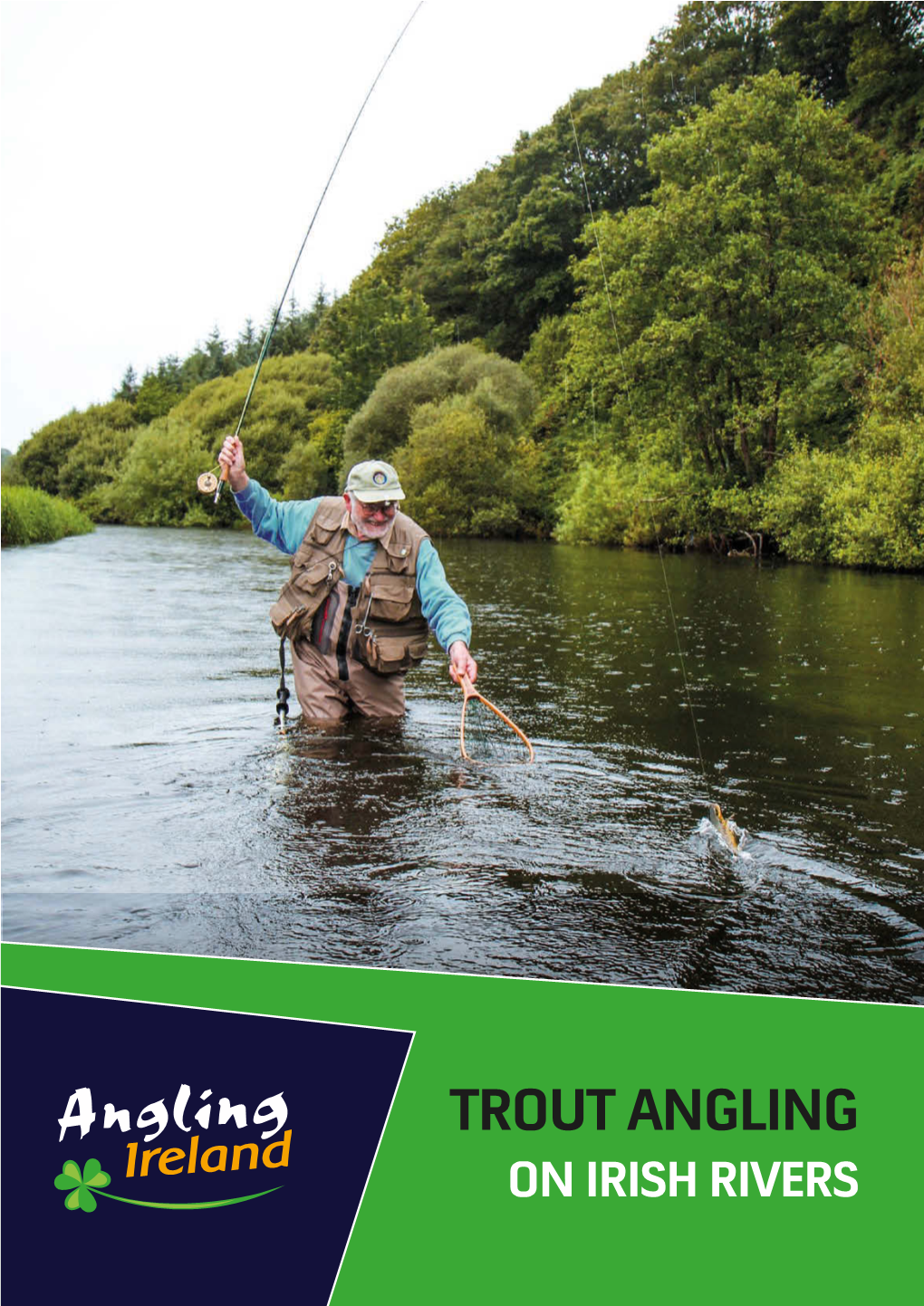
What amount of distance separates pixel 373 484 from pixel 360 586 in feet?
2.28

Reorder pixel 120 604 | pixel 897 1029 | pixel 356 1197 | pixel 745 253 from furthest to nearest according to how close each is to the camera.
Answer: pixel 745 253 < pixel 120 604 < pixel 897 1029 < pixel 356 1197

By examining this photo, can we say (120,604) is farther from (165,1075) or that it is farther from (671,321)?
(671,321)

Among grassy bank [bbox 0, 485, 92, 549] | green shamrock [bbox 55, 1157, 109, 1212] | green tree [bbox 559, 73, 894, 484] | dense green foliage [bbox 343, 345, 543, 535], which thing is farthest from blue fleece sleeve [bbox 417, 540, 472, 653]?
dense green foliage [bbox 343, 345, 543, 535]

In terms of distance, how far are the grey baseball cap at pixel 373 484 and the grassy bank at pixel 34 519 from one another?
24659 millimetres

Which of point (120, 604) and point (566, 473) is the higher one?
point (566, 473)

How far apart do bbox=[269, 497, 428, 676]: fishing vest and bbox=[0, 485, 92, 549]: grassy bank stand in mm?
24323

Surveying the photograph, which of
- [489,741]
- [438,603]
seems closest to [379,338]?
[489,741]

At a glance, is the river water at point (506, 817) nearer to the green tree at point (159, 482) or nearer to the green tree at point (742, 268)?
the green tree at point (742, 268)

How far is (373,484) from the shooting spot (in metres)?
7.13

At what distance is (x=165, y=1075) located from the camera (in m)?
3.13

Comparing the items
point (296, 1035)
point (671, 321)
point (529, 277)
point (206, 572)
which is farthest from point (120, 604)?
point (529, 277)

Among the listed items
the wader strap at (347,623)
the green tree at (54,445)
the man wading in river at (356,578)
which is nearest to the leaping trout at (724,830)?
the man wading in river at (356,578)

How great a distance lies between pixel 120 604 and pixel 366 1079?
1615cm

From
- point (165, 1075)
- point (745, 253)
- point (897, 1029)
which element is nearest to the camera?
point (165, 1075)
